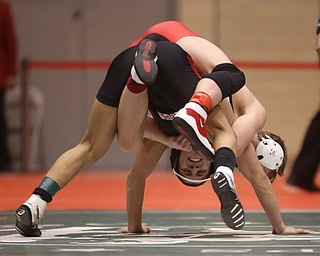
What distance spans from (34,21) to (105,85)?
7.82 m

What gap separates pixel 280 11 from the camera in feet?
42.2

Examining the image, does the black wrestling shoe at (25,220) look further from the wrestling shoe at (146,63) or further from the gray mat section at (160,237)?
the wrestling shoe at (146,63)

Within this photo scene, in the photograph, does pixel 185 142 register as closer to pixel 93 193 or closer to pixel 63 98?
pixel 93 193

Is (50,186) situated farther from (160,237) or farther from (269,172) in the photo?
(269,172)

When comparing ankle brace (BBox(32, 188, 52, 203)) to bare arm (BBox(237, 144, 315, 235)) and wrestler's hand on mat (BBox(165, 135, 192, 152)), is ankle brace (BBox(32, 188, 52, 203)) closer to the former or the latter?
wrestler's hand on mat (BBox(165, 135, 192, 152))

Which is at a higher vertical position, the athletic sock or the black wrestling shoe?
the athletic sock

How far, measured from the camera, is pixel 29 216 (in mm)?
4809

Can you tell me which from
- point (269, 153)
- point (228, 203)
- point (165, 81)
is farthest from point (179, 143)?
point (228, 203)

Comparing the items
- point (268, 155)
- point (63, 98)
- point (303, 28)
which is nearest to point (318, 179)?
point (303, 28)

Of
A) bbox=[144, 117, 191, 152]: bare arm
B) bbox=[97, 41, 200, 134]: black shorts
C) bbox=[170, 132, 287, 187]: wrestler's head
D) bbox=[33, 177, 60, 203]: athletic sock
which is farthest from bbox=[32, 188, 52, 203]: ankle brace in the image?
bbox=[170, 132, 287, 187]: wrestler's head

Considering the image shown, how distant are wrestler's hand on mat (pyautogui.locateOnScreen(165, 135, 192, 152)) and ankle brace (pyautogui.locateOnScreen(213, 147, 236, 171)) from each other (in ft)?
1.61

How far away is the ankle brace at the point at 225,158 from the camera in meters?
4.57

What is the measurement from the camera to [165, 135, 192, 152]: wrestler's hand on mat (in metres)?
5.16

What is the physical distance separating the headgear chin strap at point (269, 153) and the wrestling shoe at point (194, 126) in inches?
24.8
